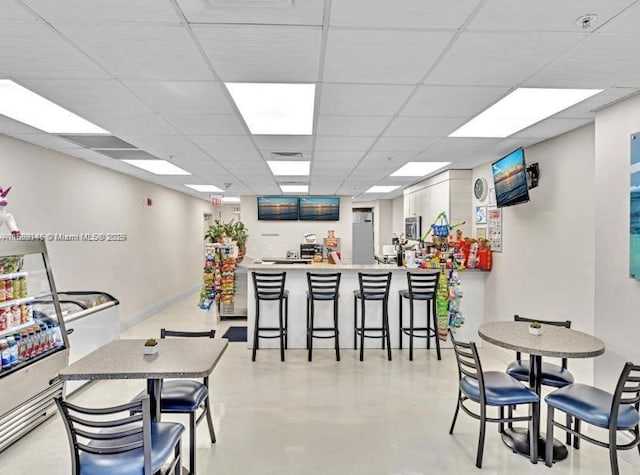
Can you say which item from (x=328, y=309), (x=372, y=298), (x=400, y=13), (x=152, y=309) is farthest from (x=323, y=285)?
(x=152, y=309)

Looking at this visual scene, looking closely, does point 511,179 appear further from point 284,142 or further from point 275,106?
point 275,106

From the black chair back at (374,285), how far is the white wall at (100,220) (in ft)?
13.2

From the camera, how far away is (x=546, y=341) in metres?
2.93

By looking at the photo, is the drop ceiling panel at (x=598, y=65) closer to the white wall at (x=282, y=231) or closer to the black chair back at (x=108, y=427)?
the black chair back at (x=108, y=427)

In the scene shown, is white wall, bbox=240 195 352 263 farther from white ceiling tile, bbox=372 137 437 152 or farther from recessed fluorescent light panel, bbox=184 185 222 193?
white ceiling tile, bbox=372 137 437 152

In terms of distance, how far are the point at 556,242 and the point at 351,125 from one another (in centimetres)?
267

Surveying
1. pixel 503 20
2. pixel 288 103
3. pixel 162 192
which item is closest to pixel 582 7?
pixel 503 20

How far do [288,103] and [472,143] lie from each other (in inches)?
101

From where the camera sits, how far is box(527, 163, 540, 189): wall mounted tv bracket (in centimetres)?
458

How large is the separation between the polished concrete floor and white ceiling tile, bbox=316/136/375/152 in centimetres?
280

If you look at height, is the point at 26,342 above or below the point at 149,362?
below

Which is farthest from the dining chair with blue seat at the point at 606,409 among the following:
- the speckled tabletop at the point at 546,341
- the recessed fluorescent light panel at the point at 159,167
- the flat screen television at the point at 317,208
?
the flat screen television at the point at 317,208

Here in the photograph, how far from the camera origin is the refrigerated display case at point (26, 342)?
2963 mm

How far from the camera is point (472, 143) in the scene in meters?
4.65
